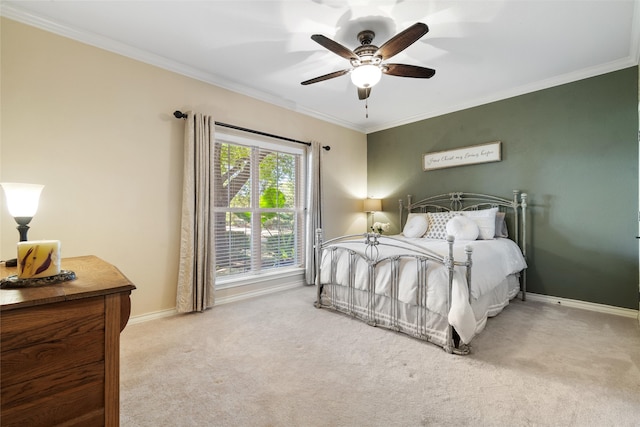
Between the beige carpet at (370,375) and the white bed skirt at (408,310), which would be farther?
the white bed skirt at (408,310)

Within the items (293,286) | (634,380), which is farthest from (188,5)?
(634,380)

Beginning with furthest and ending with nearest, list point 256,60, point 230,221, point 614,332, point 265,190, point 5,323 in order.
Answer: point 265,190
point 230,221
point 256,60
point 614,332
point 5,323

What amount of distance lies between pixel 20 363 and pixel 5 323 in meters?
0.13

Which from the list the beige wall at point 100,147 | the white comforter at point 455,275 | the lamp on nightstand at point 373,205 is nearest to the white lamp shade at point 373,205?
the lamp on nightstand at point 373,205

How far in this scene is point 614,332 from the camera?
8.58 feet

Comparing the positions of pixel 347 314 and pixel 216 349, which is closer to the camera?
pixel 216 349

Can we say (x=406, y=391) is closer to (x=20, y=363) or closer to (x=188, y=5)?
(x=20, y=363)

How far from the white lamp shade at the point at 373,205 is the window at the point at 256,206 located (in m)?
1.27

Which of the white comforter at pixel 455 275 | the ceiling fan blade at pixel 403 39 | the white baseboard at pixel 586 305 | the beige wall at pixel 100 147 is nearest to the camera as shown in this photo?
the ceiling fan blade at pixel 403 39

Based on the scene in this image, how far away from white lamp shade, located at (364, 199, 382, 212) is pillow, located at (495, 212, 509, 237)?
180 centimetres

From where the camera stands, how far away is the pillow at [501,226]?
367 centimetres

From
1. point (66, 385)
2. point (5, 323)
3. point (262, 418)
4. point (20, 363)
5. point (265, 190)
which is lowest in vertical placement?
point (262, 418)

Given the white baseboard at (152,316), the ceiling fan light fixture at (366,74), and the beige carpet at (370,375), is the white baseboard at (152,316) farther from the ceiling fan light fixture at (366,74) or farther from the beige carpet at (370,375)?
the ceiling fan light fixture at (366,74)

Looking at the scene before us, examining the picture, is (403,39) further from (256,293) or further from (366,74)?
(256,293)
